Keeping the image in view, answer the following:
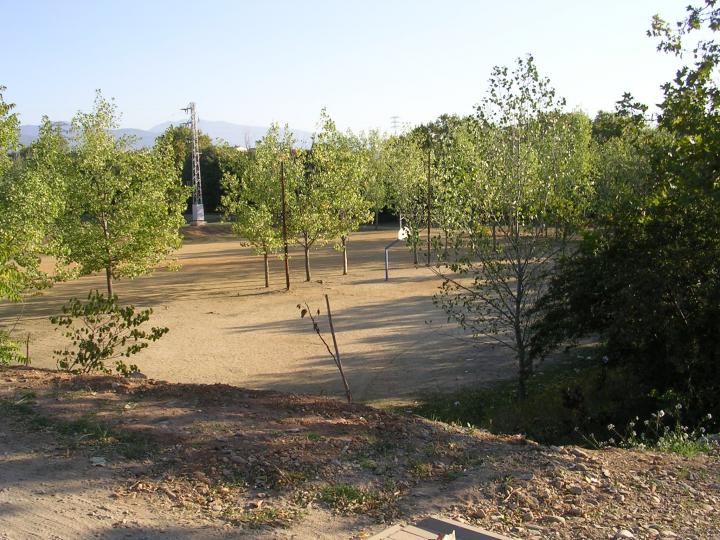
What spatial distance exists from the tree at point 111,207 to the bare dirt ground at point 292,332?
1.86 m

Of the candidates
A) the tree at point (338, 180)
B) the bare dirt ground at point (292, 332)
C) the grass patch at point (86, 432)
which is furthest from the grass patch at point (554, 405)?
the tree at point (338, 180)

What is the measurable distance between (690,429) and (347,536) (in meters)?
5.71

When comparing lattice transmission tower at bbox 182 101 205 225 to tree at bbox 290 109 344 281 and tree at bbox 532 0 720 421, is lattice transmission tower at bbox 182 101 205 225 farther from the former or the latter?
tree at bbox 532 0 720 421

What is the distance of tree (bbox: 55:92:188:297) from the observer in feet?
67.3

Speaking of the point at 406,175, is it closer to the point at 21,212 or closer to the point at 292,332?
the point at 292,332

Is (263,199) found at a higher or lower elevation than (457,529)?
higher

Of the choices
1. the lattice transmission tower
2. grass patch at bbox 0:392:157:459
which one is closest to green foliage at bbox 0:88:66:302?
grass patch at bbox 0:392:157:459

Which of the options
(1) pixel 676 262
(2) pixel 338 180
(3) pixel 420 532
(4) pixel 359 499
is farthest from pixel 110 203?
(3) pixel 420 532

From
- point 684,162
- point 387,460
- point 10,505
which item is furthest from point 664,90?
point 10,505

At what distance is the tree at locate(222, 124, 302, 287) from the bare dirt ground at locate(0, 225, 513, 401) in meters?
1.97

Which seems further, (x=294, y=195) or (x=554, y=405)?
(x=294, y=195)

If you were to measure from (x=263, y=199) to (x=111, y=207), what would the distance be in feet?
23.5

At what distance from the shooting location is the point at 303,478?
16.3ft

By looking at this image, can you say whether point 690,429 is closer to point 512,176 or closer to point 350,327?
point 512,176
